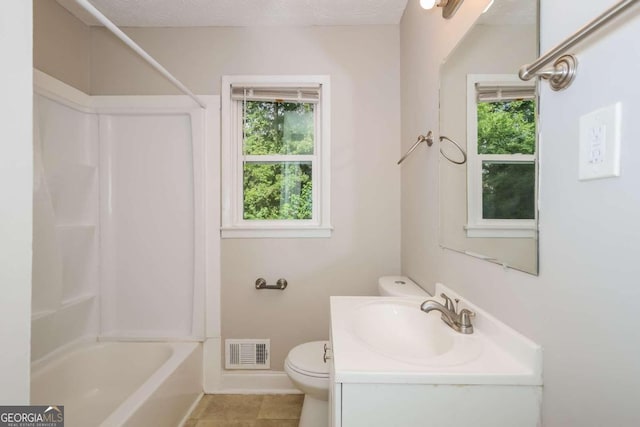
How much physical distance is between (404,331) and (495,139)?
769 mm

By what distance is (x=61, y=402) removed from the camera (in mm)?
1554

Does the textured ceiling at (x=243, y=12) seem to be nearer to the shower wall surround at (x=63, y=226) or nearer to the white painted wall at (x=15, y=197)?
the shower wall surround at (x=63, y=226)

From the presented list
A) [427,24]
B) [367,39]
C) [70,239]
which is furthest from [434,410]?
[70,239]

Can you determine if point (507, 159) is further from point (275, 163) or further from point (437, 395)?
point (275, 163)

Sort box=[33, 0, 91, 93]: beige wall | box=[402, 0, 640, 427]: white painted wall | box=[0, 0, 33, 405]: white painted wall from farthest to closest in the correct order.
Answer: box=[33, 0, 91, 93]: beige wall < box=[0, 0, 33, 405]: white painted wall < box=[402, 0, 640, 427]: white painted wall

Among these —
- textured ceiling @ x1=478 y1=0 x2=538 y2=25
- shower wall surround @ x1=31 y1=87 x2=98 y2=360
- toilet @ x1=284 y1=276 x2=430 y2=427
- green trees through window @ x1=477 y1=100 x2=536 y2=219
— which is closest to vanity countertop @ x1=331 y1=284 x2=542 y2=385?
green trees through window @ x1=477 y1=100 x2=536 y2=219

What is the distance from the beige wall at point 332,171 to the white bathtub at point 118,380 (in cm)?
34

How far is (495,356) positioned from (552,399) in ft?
0.43

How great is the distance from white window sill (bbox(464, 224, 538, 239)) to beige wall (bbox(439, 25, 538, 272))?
0.01 metres

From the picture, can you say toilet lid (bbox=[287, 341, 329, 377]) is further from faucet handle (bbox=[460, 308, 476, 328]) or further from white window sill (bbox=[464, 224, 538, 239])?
white window sill (bbox=[464, 224, 538, 239])

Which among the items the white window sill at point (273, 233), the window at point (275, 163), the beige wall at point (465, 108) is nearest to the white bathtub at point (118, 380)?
the white window sill at point (273, 233)

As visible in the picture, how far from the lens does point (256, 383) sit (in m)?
1.80

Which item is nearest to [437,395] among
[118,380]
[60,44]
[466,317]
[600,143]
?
[466,317]

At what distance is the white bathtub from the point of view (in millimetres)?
1392
